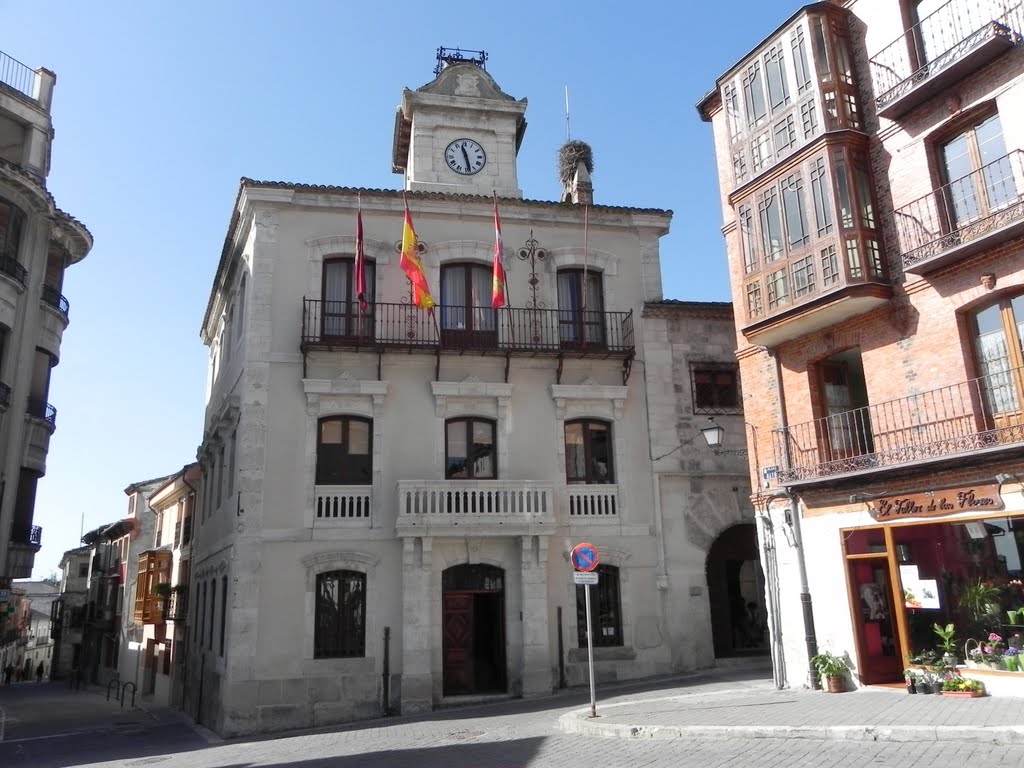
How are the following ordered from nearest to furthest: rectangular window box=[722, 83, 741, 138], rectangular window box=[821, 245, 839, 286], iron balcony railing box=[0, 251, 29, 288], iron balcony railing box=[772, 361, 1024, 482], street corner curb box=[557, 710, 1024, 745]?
street corner curb box=[557, 710, 1024, 745], iron balcony railing box=[772, 361, 1024, 482], rectangular window box=[821, 245, 839, 286], rectangular window box=[722, 83, 741, 138], iron balcony railing box=[0, 251, 29, 288]

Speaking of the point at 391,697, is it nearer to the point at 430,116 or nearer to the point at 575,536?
the point at 575,536

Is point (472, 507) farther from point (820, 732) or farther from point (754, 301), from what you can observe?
point (820, 732)

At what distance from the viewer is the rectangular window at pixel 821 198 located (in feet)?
47.8

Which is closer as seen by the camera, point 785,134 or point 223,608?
point 785,134

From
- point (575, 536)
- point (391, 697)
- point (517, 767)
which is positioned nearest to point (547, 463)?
point (575, 536)

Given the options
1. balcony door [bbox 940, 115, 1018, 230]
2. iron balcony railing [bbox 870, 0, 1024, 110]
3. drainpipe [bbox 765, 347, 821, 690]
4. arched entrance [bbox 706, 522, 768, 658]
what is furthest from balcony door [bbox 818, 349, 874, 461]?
arched entrance [bbox 706, 522, 768, 658]

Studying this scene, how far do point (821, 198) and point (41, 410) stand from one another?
2299cm

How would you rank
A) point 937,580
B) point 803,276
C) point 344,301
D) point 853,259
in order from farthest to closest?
point 344,301
point 803,276
point 853,259
point 937,580

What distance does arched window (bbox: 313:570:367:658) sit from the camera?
1808cm

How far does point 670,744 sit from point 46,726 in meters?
20.7

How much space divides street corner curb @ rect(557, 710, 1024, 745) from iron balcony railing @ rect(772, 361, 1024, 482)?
13.9 feet

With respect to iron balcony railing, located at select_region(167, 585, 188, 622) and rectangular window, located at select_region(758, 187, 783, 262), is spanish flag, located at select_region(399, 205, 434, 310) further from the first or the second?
iron balcony railing, located at select_region(167, 585, 188, 622)

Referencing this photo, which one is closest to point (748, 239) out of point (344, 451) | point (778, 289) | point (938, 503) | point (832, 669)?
point (778, 289)

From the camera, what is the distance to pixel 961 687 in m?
12.5
